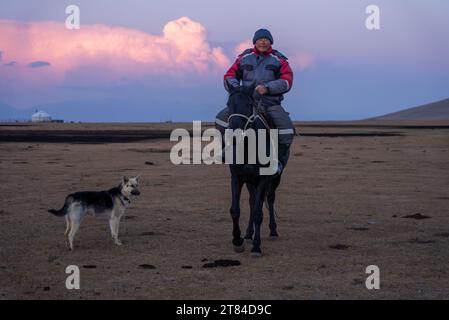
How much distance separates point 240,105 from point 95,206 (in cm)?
313

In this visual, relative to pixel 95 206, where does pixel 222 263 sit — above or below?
below

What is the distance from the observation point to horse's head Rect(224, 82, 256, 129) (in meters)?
12.0

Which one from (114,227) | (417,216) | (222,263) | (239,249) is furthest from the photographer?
(417,216)

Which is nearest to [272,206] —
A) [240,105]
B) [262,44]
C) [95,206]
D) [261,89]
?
[261,89]

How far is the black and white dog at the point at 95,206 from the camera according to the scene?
12828mm

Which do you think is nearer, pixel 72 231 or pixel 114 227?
pixel 72 231

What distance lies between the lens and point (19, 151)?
1619 inches

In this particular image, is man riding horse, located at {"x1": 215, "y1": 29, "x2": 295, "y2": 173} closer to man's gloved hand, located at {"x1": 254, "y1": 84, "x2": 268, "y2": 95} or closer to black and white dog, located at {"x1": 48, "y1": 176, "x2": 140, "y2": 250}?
man's gloved hand, located at {"x1": 254, "y1": 84, "x2": 268, "y2": 95}

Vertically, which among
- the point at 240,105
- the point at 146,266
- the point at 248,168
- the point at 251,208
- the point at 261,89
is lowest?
the point at 146,266

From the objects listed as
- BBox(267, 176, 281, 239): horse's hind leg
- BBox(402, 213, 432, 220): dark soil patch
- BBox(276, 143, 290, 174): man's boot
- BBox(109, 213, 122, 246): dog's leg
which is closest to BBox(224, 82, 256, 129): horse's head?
BBox(276, 143, 290, 174): man's boot

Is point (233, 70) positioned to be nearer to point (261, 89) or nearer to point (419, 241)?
point (261, 89)

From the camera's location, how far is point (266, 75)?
13016mm

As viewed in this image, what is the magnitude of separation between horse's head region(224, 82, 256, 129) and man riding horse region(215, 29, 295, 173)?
68 cm

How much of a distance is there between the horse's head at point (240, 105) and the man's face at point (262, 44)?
1.08 m
